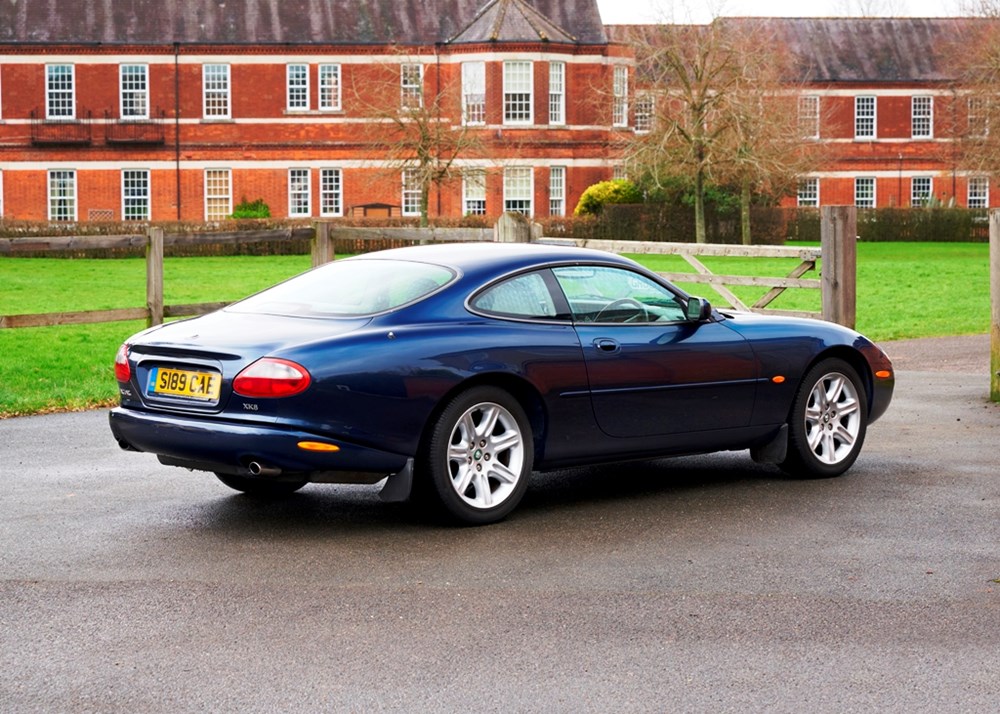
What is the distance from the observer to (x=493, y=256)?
806 cm

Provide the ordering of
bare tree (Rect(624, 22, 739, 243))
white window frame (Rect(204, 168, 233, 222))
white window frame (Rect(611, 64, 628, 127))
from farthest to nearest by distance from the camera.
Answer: white window frame (Rect(611, 64, 628, 127)) < white window frame (Rect(204, 168, 233, 222)) < bare tree (Rect(624, 22, 739, 243))

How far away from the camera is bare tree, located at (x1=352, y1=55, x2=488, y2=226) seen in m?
48.7

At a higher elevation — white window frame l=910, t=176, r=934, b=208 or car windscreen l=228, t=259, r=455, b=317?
white window frame l=910, t=176, r=934, b=208

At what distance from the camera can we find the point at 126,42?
177 ft

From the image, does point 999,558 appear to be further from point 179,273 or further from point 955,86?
point 955,86

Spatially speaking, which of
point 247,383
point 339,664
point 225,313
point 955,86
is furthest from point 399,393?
→ point 955,86

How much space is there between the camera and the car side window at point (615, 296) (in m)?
8.12

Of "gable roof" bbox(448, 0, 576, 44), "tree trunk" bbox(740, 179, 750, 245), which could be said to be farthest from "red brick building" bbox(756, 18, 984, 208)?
"gable roof" bbox(448, 0, 576, 44)

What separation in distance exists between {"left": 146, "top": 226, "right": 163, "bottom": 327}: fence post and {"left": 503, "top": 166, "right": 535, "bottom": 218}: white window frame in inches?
1609

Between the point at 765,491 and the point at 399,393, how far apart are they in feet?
8.32

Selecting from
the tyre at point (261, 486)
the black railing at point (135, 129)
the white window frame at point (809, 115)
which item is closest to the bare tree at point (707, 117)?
the white window frame at point (809, 115)

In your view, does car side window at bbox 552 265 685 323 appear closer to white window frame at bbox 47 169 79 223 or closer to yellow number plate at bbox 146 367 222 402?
yellow number plate at bbox 146 367 222 402

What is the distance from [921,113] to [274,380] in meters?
63.6

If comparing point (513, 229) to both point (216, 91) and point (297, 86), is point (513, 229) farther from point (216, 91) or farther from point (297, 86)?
point (216, 91)
